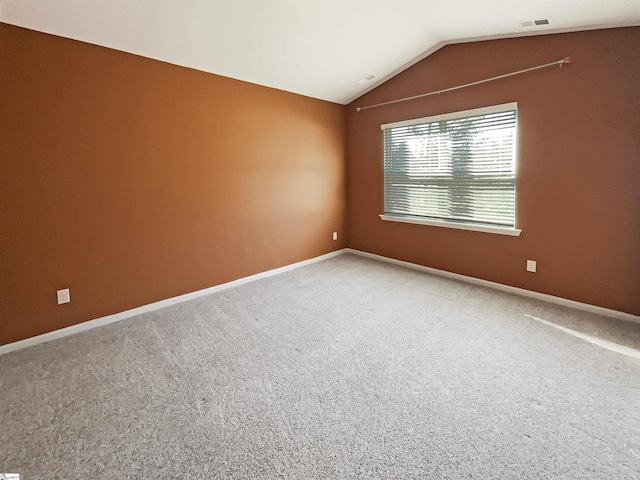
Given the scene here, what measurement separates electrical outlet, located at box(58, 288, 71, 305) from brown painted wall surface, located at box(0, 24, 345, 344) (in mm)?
46

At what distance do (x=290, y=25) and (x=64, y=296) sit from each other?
302 cm

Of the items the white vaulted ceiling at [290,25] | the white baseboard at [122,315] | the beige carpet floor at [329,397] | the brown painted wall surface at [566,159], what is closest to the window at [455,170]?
the brown painted wall surface at [566,159]

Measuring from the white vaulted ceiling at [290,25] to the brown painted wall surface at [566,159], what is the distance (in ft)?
0.71

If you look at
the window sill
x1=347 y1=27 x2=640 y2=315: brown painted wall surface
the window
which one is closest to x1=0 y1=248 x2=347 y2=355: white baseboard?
the window sill

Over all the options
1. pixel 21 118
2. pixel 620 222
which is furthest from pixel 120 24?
pixel 620 222

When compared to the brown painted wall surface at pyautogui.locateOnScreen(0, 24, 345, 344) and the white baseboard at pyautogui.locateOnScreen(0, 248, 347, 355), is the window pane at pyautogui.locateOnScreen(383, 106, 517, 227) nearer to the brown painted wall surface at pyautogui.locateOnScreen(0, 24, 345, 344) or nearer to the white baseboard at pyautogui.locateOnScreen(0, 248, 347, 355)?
the brown painted wall surface at pyautogui.locateOnScreen(0, 24, 345, 344)

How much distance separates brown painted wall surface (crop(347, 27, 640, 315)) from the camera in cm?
272

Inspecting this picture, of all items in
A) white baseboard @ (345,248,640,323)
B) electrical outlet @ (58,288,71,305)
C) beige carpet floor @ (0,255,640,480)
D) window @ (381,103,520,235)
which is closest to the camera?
beige carpet floor @ (0,255,640,480)

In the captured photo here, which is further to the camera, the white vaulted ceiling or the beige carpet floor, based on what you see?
the white vaulted ceiling

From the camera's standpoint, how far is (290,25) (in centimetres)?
292

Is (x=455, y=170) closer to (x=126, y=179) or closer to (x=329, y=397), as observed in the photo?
(x=329, y=397)

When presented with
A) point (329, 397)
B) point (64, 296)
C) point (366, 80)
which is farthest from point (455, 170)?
point (64, 296)

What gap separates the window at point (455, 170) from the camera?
343cm

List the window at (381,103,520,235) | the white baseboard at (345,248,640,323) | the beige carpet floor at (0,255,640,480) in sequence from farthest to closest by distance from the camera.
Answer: the window at (381,103,520,235) < the white baseboard at (345,248,640,323) < the beige carpet floor at (0,255,640,480)
